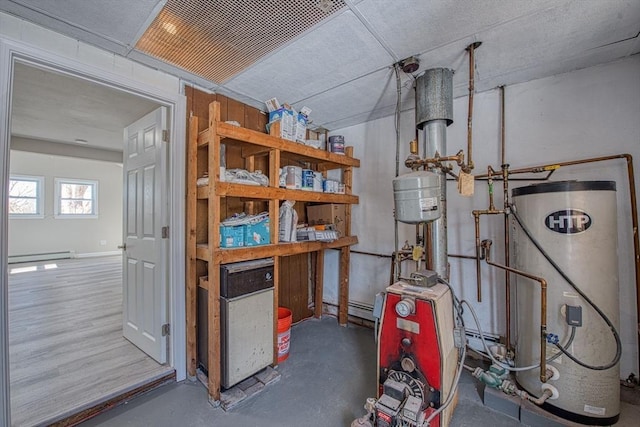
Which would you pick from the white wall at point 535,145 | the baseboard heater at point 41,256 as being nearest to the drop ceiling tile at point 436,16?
the white wall at point 535,145

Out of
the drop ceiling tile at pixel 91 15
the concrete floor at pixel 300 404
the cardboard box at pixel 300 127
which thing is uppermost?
the drop ceiling tile at pixel 91 15

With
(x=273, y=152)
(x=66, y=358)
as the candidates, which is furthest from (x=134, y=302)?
(x=273, y=152)

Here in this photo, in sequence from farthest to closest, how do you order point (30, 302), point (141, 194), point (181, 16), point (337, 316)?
point (30, 302), point (337, 316), point (141, 194), point (181, 16)

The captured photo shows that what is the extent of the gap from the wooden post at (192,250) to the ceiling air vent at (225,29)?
448mm

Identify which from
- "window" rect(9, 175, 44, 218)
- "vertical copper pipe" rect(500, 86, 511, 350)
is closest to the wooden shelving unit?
"vertical copper pipe" rect(500, 86, 511, 350)

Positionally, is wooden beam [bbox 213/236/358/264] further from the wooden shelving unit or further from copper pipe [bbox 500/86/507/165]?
copper pipe [bbox 500/86/507/165]

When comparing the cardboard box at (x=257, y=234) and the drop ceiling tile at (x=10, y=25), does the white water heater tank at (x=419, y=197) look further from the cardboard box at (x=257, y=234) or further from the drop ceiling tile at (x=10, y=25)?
the drop ceiling tile at (x=10, y=25)

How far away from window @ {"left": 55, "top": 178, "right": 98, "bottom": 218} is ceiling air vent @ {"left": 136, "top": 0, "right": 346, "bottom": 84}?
7504 mm

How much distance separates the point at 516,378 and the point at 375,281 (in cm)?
143

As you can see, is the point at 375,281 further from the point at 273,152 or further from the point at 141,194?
the point at 141,194

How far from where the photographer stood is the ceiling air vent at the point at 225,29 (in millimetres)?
1376

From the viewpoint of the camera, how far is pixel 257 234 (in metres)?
2.10

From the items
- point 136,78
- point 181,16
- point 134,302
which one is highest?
point 181,16

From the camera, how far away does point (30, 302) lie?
3723 mm
